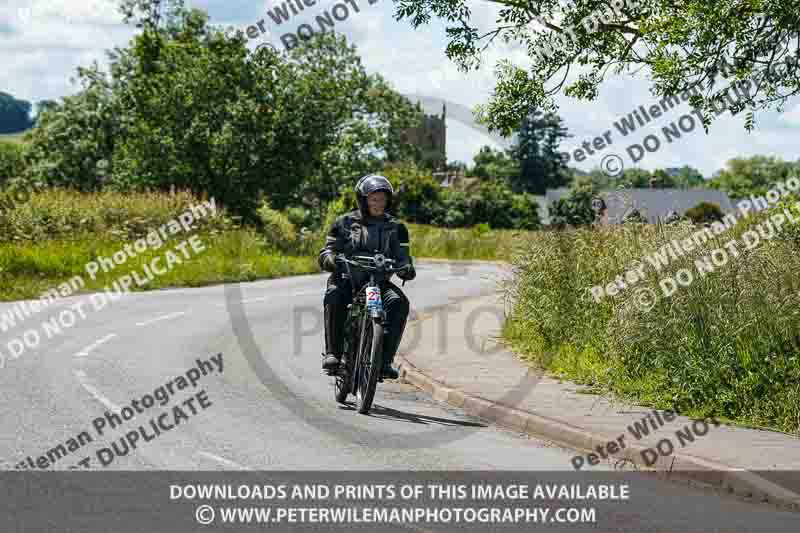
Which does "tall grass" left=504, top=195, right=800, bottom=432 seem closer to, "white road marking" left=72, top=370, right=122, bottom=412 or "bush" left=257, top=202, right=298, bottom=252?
"white road marking" left=72, top=370, right=122, bottom=412

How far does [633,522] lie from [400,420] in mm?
3462

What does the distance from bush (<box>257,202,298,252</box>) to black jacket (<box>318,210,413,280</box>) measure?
23203mm

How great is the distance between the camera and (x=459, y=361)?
13.1 m

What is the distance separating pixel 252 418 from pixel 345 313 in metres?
1.43

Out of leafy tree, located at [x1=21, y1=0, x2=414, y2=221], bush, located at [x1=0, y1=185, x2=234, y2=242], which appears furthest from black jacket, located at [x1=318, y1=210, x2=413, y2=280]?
leafy tree, located at [x1=21, y1=0, x2=414, y2=221]

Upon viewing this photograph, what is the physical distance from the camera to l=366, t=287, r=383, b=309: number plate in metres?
9.34

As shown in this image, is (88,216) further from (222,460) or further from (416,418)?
(222,460)

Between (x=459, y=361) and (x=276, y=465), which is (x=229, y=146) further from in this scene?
(x=276, y=465)

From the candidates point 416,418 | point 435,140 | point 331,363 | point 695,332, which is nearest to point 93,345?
point 331,363

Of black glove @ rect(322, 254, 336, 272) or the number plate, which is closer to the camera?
the number plate

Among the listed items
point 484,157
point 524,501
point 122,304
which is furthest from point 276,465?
point 484,157

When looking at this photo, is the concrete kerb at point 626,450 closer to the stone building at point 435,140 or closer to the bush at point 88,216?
the bush at point 88,216

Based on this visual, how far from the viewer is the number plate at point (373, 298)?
9.34m

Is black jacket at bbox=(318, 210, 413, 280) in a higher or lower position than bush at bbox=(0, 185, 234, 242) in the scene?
lower
